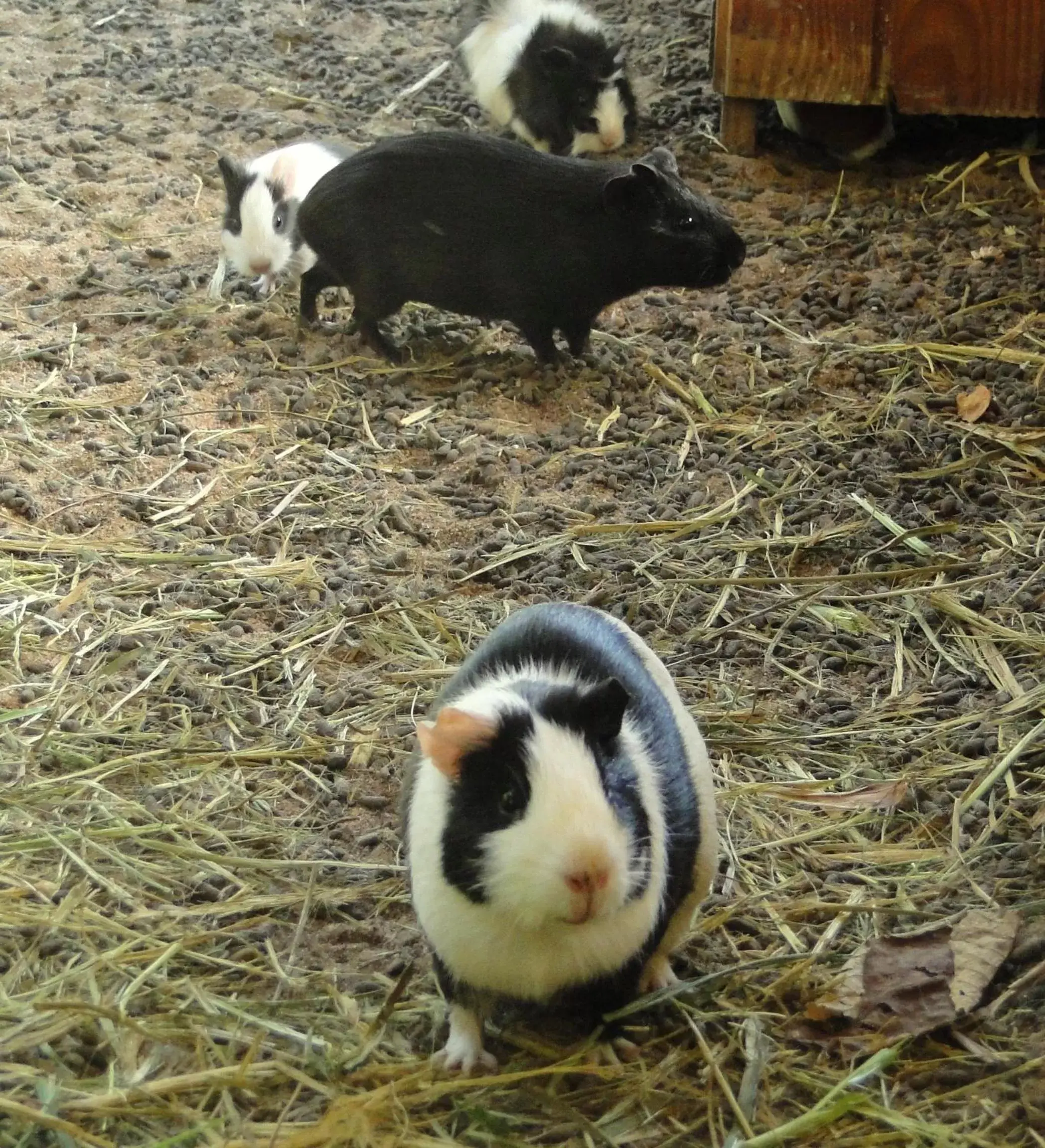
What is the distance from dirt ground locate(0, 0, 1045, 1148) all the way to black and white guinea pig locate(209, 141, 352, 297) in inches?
8.2

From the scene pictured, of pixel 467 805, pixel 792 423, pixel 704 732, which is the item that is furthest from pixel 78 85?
pixel 467 805

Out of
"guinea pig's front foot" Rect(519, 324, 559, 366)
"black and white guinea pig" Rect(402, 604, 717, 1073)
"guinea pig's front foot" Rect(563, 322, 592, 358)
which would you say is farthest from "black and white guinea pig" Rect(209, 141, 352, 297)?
"black and white guinea pig" Rect(402, 604, 717, 1073)

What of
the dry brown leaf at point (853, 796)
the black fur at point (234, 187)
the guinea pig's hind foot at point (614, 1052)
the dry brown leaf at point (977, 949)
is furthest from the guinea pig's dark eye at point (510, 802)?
the black fur at point (234, 187)

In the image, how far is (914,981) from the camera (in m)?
2.59

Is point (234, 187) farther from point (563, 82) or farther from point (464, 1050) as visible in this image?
point (464, 1050)

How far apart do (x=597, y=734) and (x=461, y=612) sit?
1636mm

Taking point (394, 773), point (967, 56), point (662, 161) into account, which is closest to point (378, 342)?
point (662, 161)

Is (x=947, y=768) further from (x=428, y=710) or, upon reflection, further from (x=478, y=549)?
(x=478, y=549)

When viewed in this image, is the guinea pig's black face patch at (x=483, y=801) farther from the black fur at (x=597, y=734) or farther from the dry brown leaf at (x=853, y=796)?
the dry brown leaf at (x=853, y=796)

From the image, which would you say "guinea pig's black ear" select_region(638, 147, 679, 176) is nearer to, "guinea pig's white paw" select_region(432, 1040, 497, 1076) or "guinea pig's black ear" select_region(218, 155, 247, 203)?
→ "guinea pig's black ear" select_region(218, 155, 247, 203)

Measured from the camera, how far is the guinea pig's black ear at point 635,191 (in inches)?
199

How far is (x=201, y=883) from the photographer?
2.91 meters

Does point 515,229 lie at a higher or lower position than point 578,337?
higher

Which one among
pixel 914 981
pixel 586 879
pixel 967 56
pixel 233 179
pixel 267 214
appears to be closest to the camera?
pixel 586 879
